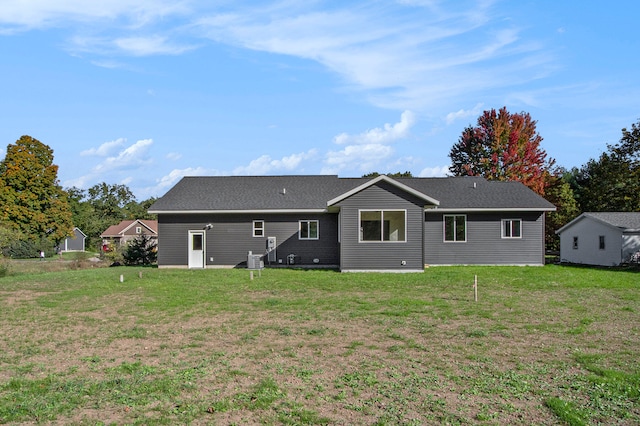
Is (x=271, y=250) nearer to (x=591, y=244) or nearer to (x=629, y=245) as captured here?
(x=591, y=244)

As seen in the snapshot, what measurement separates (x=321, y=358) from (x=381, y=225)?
1533 centimetres

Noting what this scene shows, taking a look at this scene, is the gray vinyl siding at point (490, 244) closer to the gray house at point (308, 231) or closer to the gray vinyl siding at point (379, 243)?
the gray house at point (308, 231)

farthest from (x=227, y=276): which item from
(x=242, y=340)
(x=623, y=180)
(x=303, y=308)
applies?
(x=623, y=180)

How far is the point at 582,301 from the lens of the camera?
1342 centimetres

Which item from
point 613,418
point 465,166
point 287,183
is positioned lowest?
point 613,418

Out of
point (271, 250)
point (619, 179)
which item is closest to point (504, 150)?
point (619, 179)

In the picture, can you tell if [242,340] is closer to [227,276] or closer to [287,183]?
[227,276]

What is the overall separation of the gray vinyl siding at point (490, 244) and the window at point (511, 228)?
0.17m

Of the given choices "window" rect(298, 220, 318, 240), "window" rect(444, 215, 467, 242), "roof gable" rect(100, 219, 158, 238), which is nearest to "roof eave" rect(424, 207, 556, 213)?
"window" rect(444, 215, 467, 242)

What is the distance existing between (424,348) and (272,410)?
350cm

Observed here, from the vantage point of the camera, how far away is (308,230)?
25.8 metres

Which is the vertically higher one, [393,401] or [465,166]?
[465,166]

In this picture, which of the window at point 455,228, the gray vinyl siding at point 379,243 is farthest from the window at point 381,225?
the window at point 455,228

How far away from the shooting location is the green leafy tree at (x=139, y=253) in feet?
97.5
